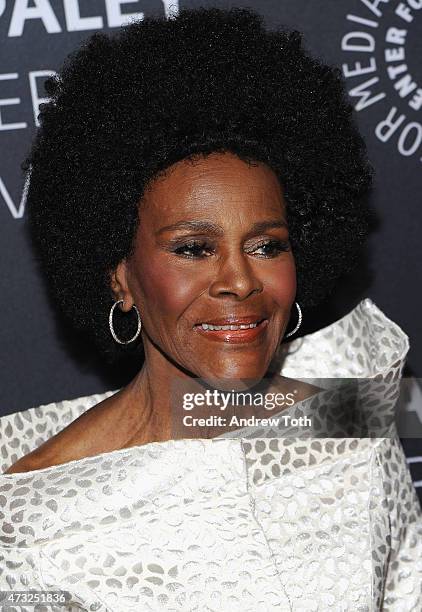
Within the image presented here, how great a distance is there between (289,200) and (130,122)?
13.8 inches

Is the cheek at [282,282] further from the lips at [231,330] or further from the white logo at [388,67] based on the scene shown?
the white logo at [388,67]

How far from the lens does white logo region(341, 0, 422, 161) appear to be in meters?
2.30

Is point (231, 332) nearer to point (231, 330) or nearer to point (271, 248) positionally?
point (231, 330)

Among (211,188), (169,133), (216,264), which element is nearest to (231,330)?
(216,264)

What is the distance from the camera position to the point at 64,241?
6.47 ft

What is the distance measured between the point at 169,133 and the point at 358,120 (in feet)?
2.46

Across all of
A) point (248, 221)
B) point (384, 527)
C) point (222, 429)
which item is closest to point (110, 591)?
point (222, 429)

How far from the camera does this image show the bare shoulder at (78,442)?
1.91 m

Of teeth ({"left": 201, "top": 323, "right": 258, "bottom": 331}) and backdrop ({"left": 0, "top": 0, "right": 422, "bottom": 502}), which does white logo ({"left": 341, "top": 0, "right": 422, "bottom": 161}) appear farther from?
teeth ({"left": 201, "top": 323, "right": 258, "bottom": 331})

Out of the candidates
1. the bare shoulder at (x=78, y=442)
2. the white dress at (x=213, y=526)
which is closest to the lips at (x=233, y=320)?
the white dress at (x=213, y=526)

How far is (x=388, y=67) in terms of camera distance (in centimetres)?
233

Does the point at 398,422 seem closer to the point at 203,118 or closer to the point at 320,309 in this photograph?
the point at 320,309

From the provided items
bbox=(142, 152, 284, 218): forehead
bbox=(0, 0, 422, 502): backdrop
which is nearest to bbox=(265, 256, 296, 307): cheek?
bbox=(142, 152, 284, 218): forehead

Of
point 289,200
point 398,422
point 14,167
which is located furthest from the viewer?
point 398,422
